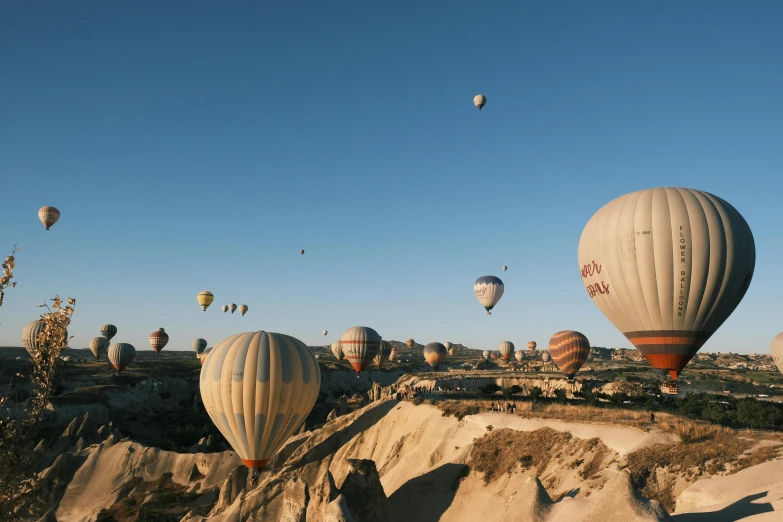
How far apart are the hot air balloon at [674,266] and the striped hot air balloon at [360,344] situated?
176ft

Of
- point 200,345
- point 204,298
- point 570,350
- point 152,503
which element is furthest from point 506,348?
point 152,503

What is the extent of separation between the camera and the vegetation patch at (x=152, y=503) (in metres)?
41.8

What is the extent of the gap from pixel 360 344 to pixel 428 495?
5304 cm

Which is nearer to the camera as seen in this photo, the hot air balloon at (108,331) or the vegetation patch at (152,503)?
the vegetation patch at (152,503)

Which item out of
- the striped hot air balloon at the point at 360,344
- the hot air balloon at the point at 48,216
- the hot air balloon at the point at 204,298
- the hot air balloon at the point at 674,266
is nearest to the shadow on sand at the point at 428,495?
the hot air balloon at the point at 674,266

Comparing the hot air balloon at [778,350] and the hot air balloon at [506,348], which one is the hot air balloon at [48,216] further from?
the hot air balloon at [506,348]

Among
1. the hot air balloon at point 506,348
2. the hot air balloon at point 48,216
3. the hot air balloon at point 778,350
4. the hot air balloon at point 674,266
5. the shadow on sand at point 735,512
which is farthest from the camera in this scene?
the hot air balloon at point 506,348

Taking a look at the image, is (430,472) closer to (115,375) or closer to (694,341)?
(694,341)

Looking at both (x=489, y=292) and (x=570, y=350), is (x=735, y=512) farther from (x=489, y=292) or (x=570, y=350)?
(x=570, y=350)

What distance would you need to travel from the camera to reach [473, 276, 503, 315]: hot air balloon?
8200 centimetres

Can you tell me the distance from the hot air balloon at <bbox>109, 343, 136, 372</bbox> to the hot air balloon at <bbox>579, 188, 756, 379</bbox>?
103 metres

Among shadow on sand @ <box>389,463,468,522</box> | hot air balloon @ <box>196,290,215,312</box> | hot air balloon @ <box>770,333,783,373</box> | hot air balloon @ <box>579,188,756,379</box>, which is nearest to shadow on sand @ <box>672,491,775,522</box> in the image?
shadow on sand @ <box>389,463,468,522</box>

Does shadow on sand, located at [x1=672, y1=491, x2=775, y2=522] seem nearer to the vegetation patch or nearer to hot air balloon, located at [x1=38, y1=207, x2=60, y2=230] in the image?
the vegetation patch

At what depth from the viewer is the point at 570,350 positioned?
264 feet
